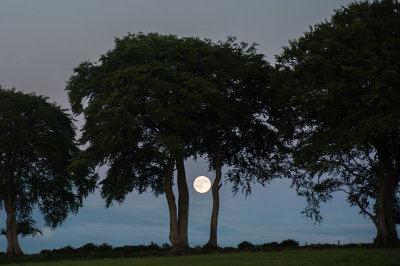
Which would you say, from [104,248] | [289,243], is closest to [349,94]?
[289,243]

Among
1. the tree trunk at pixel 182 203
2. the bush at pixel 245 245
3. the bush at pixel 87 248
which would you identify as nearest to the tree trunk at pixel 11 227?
the bush at pixel 87 248

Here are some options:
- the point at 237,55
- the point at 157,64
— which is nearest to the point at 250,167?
the point at 237,55

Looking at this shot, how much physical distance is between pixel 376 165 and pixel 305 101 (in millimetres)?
10659

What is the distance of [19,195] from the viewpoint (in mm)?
56875

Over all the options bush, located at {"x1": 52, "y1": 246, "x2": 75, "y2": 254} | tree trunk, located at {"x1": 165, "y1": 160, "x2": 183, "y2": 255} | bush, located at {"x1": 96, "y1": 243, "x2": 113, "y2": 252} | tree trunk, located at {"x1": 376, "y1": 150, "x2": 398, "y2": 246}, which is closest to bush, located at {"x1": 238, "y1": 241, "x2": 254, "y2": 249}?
tree trunk, located at {"x1": 165, "y1": 160, "x2": 183, "y2": 255}

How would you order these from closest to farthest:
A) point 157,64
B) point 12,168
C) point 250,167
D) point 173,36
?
point 157,64
point 173,36
point 250,167
point 12,168

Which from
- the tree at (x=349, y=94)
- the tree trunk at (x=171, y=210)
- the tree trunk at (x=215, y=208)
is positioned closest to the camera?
the tree at (x=349, y=94)

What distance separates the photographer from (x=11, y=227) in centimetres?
5441

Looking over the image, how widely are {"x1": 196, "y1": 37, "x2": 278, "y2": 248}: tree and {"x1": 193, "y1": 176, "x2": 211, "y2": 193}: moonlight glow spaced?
1.66 m

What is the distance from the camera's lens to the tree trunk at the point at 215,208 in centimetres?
4400

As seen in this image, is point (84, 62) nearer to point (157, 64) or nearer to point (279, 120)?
point (157, 64)

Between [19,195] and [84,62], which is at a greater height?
[84,62]

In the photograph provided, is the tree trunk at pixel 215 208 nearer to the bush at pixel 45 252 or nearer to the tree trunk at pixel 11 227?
the bush at pixel 45 252

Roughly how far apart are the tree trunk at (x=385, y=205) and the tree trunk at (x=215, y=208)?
46.2 ft
